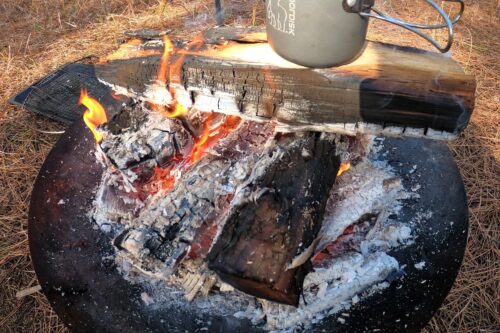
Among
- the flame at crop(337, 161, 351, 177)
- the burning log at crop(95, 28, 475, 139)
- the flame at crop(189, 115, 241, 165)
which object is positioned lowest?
the flame at crop(337, 161, 351, 177)

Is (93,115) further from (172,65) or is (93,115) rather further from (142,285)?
(142,285)

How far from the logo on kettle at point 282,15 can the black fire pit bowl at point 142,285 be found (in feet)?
2.64

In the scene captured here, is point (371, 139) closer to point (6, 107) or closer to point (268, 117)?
point (268, 117)

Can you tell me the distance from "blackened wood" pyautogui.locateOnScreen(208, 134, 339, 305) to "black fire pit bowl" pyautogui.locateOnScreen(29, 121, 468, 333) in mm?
247

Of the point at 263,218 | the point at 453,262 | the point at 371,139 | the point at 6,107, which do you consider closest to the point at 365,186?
the point at 371,139

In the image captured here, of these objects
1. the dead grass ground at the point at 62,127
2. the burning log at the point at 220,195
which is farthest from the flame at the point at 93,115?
the dead grass ground at the point at 62,127

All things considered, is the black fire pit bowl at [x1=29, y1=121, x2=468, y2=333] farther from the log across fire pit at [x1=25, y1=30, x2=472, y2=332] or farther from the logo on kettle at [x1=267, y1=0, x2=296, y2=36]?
the logo on kettle at [x1=267, y1=0, x2=296, y2=36]

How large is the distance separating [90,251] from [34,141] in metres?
1.14

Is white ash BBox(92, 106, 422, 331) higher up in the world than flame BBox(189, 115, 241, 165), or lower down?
lower down

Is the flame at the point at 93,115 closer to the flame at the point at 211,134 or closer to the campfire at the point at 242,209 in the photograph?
Result: the campfire at the point at 242,209

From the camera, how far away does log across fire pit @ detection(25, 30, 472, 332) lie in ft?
3.82

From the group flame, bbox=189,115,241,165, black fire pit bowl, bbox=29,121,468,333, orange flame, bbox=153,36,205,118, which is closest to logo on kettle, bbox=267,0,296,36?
orange flame, bbox=153,36,205,118

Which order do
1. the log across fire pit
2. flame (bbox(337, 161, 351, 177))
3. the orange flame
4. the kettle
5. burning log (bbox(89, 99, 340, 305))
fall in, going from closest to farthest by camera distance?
the kettle
burning log (bbox(89, 99, 340, 305))
the log across fire pit
the orange flame
flame (bbox(337, 161, 351, 177))

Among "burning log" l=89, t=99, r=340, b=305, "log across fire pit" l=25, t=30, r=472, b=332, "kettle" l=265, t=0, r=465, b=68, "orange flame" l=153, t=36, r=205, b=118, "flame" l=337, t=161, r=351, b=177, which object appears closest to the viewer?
"kettle" l=265, t=0, r=465, b=68
